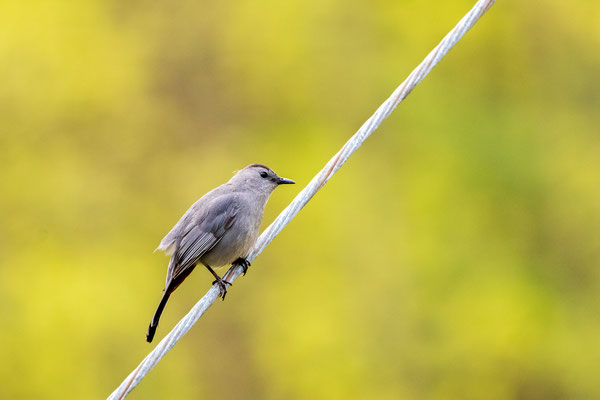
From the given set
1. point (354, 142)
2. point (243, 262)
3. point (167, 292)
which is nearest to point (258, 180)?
point (243, 262)

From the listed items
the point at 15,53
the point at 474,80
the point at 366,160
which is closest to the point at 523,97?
the point at 474,80

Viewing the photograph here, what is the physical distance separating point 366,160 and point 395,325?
2.36m

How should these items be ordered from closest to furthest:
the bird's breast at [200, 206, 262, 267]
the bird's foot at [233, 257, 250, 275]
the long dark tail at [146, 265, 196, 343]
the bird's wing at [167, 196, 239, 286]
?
the long dark tail at [146, 265, 196, 343], the bird's wing at [167, 196, 239, 286], the bird's foot at [233, 257, 250, 275], the bird's breast at [200, 206, 262, 267]

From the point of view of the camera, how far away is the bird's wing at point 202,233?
17.3 feet

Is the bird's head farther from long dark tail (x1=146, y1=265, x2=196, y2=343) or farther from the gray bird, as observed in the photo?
long dark tail (x1=146, y1=265, x2=196, y2=343)

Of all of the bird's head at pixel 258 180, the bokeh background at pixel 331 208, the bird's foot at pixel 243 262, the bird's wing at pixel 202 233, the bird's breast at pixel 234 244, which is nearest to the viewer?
the bird's wing at pixel 202 233

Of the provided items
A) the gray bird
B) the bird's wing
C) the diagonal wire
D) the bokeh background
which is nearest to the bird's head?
the gray bird

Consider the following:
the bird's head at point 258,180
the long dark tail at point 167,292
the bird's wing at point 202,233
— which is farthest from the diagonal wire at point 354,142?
the bird's head at point 258,180

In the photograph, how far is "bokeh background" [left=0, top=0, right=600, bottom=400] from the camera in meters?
11.3

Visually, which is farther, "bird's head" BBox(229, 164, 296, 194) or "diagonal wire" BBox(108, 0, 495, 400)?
"bird's head" BBox(229, 164, 296, 194)

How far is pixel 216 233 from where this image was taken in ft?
17.9

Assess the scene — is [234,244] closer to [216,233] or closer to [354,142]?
[216,233]

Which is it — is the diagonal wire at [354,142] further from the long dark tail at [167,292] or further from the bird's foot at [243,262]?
the bird's foot at [243,262]

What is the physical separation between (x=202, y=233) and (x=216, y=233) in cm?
9
